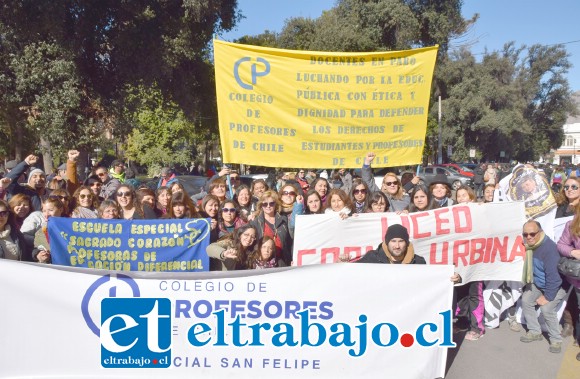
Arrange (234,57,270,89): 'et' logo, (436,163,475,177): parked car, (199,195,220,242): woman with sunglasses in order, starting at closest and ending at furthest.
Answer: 1. (199,195,220,242): woman with sunglasses
2. (234,57,270,89): 'et' logo
3. (436,163,475,177): parked car

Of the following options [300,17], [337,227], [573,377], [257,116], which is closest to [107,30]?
[257,116]

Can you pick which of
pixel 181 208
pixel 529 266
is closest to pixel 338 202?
pixel 181 208

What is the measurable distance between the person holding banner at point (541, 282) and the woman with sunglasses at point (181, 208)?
10.9 feet

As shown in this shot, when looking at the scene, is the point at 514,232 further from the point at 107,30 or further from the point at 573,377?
the point at 107,30

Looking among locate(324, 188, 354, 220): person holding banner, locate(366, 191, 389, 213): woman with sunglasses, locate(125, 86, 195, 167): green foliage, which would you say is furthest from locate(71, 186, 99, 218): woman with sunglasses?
locate(125, 86, 195, 167): green foliage

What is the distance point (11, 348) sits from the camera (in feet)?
13.4

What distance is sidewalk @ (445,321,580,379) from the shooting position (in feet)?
15.0

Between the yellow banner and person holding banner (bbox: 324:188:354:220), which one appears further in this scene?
the yellow banner

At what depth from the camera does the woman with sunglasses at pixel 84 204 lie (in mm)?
5621

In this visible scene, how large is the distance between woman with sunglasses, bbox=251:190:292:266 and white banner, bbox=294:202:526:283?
28 cm

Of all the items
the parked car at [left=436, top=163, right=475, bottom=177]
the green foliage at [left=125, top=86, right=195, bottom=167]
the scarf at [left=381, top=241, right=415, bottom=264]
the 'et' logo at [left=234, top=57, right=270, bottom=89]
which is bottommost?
the scarf at [left=381, top=241, right=415, bottom=264]

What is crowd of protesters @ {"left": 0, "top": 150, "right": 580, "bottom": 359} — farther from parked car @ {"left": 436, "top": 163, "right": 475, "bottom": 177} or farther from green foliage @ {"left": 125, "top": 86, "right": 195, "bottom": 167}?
parked car @ {"left": 436, "top": 163, "right": 475, "bottom": 177}

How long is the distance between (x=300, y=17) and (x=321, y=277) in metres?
39.9

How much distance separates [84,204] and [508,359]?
15.0 ft
